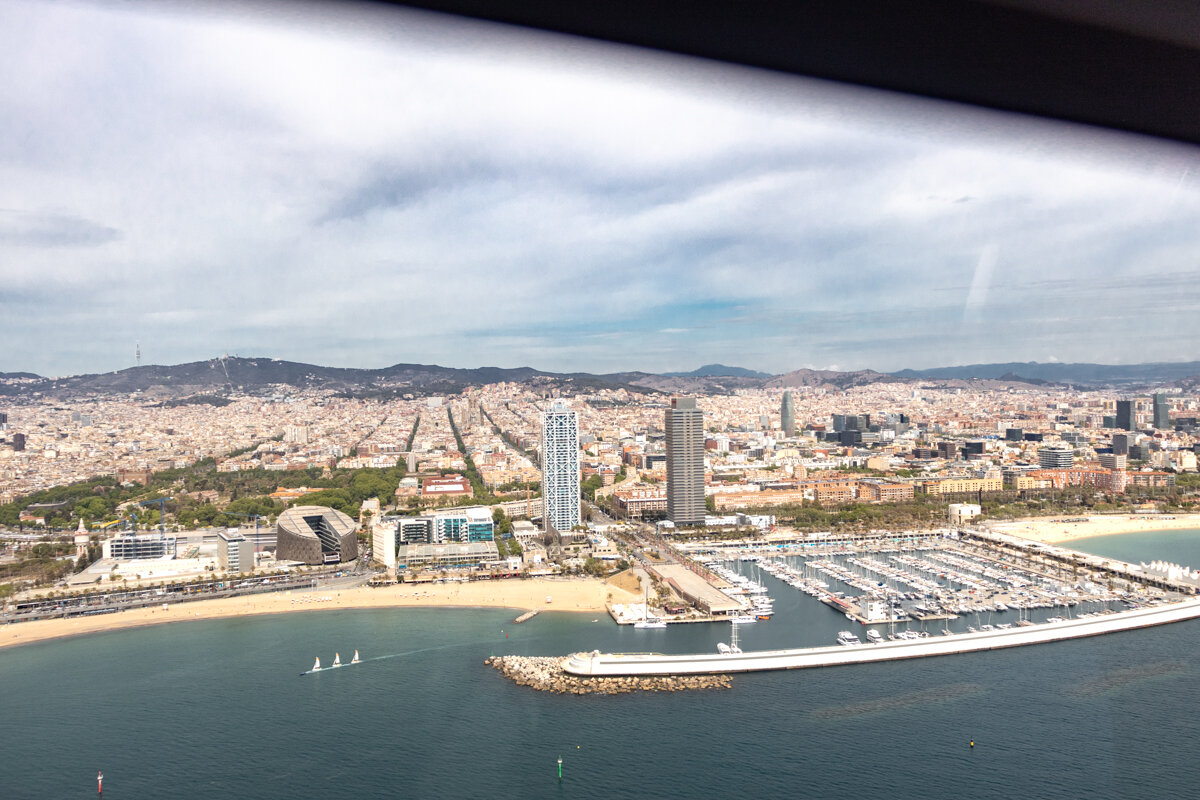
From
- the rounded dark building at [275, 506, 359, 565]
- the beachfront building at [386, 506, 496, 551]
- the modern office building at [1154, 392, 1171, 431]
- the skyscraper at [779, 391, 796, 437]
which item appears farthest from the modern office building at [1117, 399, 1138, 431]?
the rounded dark building at [275, 506, 359, 565]

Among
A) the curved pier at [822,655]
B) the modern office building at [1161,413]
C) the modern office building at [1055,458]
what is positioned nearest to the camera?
the curved pier at [822,655]

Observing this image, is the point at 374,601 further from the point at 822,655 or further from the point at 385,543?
the point at 822,655

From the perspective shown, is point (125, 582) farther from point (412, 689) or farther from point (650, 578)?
point (650, 578)

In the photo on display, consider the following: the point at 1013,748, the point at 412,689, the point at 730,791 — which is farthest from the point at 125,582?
the point at 1013,748

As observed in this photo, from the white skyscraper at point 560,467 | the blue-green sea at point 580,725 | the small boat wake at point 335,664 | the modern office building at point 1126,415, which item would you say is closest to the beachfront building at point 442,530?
the white skyscraper at point 560,467

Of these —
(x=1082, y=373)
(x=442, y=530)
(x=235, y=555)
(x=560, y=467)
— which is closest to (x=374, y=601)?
(x=235, y=555)

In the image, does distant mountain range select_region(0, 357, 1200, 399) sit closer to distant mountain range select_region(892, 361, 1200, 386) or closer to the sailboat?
distant mountain range select_region(892, 361, 1200, 386)

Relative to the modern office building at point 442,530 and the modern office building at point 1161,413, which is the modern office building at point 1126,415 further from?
the modern office building at point 442,530
